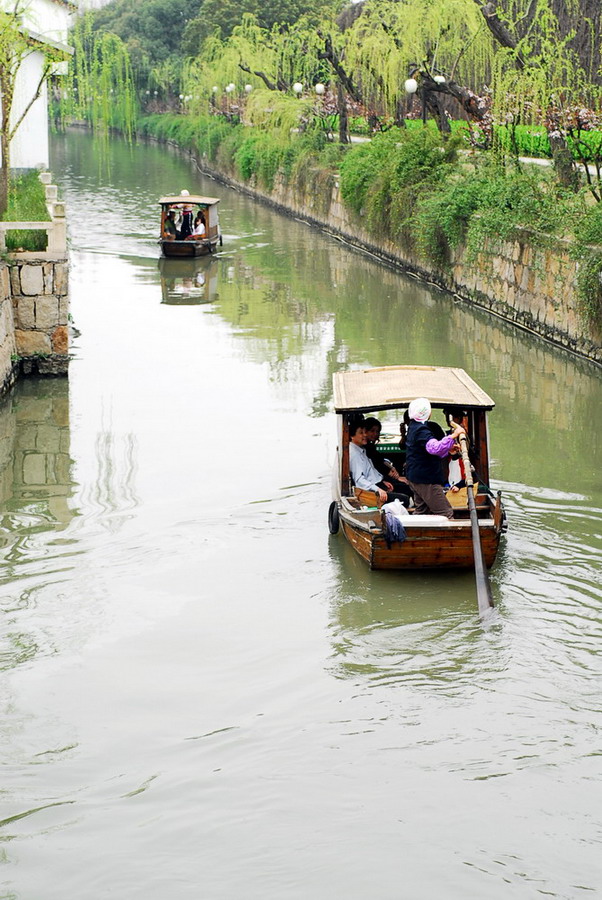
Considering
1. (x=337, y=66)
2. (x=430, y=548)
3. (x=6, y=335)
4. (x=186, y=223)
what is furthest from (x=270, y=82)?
(x=430, y=548)

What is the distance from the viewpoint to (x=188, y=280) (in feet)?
84.0

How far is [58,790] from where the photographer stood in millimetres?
6477

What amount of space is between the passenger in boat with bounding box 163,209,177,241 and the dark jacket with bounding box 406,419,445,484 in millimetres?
20370

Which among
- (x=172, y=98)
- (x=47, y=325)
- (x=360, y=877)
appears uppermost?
(x=172, y=98)

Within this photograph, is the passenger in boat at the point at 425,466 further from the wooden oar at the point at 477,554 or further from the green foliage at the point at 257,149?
the green foliage at the point at 257,149

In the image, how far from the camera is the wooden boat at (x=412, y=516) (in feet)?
29.3

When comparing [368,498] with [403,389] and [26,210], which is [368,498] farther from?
[26,210]

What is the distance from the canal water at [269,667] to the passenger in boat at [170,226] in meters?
13.4

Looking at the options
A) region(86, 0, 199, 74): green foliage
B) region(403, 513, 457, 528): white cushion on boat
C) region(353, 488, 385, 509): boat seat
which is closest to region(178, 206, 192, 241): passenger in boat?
region(353, 488, 385, 509): boat seat

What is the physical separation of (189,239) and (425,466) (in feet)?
65.5

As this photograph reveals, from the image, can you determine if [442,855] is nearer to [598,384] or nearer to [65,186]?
[598,384]

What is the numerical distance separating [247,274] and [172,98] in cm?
5484

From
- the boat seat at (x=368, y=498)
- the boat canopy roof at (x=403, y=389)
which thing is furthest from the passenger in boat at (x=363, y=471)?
the boat canopy roof at (x=403, y=389)

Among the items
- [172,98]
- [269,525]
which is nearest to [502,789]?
[269,525]
